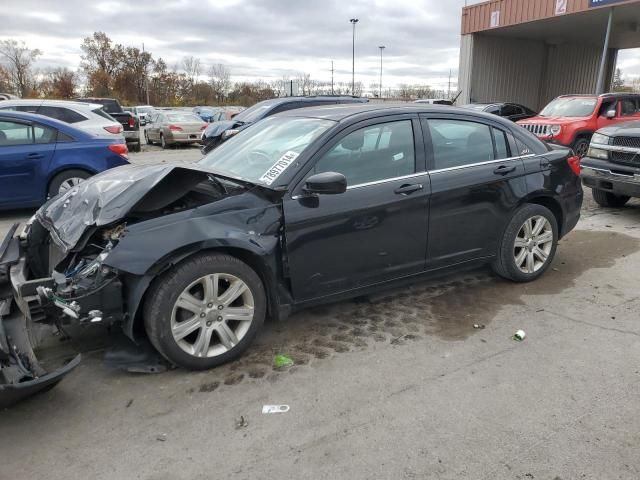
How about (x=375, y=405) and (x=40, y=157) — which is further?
(x=40, y=157)

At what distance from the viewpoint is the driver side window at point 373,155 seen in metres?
3.62

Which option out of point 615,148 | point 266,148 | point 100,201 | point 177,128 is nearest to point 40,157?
point 100,201

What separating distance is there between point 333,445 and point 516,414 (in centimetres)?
103

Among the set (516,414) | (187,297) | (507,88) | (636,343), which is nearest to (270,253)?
(187,297)

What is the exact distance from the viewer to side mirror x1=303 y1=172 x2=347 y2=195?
3285 mm

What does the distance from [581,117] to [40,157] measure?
1107 cm

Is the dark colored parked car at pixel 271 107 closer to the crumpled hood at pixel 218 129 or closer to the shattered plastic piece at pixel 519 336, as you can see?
the crumpled hood at pixel 218 129

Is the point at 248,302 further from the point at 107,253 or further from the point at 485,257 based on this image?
the point at 485,257

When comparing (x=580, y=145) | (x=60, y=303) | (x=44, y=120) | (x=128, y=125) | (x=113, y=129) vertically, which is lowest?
(x=580, y=145)

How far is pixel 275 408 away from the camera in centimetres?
288

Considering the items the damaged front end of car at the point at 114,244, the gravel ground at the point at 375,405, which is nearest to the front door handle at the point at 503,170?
the gravel ground at the point at 375,405

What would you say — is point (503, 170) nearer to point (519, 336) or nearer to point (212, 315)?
point (519, 336)

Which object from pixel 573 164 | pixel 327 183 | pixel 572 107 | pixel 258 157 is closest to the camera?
pixel 327 183

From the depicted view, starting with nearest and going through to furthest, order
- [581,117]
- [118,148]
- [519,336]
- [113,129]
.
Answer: [519,336] < [118,148] < [113,129] < [581,117]
